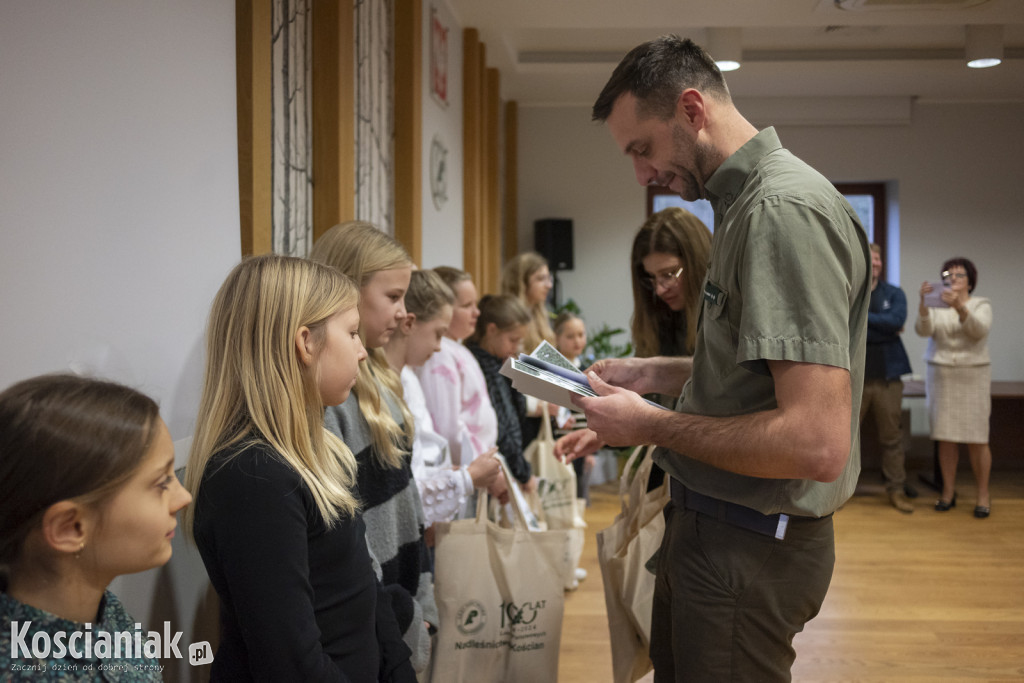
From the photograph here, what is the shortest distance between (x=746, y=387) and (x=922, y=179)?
7613 millimetres

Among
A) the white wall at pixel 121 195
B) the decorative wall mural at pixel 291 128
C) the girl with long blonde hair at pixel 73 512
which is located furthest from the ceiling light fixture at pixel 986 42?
the girl with long blonde hair at pixel 73 512

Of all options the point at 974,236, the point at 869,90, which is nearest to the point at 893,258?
the point at 974,236

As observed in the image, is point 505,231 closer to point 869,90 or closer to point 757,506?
point 869,90

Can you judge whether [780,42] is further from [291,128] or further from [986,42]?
[291,128]

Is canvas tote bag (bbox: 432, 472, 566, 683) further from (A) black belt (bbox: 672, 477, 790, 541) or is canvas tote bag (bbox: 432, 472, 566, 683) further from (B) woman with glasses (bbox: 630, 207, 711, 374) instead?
(B) woman with glasses (bbox: 630, 207, 711, 374)

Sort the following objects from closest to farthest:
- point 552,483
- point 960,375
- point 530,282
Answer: point 552,483, point 530,282, point 960,375

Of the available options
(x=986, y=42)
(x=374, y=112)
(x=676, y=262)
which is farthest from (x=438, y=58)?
(x=986, y=42)

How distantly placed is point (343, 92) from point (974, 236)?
7.12 m

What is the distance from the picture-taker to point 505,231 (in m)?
8.07

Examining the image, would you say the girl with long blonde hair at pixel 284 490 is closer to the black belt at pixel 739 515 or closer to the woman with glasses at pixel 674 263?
the black belt at pixel 739 515

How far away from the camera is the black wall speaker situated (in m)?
7.88

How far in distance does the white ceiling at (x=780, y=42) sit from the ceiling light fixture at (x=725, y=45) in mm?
120

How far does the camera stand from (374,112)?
3.60 m

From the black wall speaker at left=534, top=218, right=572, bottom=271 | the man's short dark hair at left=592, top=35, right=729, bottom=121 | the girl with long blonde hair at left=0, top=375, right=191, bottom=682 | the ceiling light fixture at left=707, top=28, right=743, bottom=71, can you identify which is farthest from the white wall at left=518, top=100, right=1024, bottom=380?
the girl with long blonde hair at left=0, top=375, right=191, bottom=682
